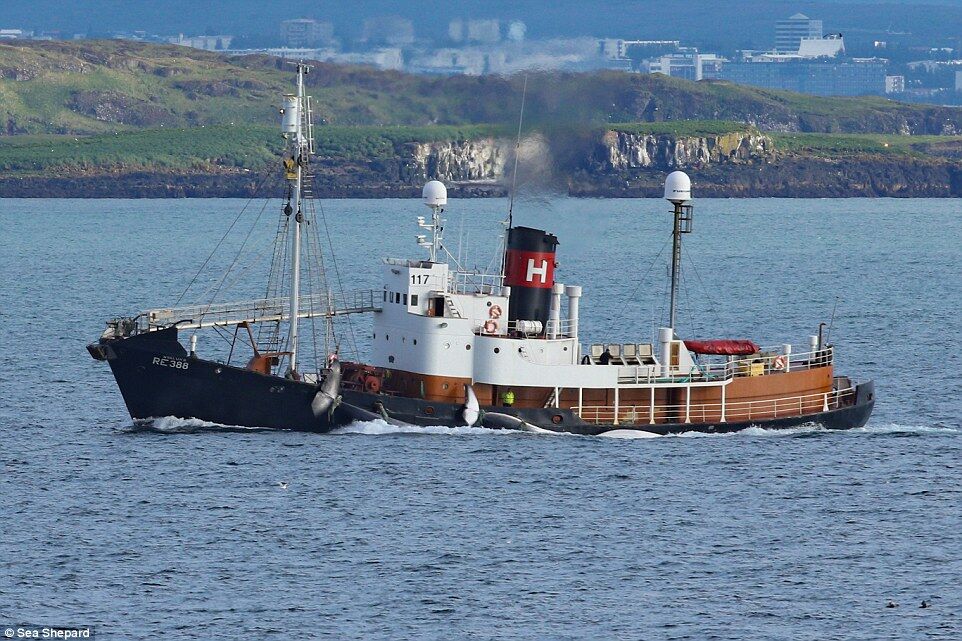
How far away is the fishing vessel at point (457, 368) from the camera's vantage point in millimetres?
60844

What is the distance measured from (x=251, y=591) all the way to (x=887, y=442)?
89.6ft

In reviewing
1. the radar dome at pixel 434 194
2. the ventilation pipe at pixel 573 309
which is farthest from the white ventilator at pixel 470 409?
the radar dome at pixel 434 194

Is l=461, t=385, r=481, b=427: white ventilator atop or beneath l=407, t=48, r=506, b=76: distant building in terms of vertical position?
beneath

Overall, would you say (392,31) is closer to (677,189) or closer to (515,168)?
(515,168)

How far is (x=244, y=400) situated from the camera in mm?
61125

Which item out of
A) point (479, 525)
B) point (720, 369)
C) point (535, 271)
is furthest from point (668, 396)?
point (479, 525)

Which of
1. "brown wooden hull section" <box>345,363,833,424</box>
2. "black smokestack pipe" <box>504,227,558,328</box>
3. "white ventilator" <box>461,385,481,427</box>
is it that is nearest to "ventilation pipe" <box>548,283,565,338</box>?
"black smokestack pipe" <box>504,227,558,328</box>

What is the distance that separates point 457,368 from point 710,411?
9.00 meters

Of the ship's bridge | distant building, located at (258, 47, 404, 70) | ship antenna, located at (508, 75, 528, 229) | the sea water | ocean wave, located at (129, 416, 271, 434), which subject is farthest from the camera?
distant building, located at (258, 47, 404, 70)

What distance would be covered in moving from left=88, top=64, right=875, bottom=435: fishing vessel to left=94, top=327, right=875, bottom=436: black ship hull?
47 mm

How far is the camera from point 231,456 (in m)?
58.9

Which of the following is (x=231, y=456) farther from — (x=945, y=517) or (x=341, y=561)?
(x=945, y=517)

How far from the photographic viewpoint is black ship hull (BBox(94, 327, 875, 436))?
60531mm

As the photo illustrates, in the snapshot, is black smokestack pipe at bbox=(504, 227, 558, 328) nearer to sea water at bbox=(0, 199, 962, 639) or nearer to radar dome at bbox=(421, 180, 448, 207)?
radar dome at bbox=(421, 180, 448, 207)
